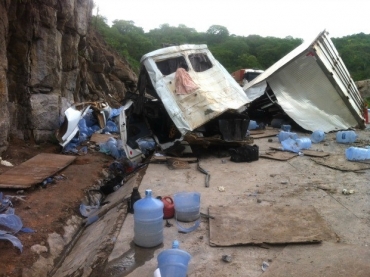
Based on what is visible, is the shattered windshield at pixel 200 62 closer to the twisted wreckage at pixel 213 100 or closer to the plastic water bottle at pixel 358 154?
the twisted wreckage at pixel 213 100

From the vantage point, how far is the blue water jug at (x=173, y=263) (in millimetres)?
2416

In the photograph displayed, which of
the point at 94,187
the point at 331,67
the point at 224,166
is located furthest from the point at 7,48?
the point at 331,67

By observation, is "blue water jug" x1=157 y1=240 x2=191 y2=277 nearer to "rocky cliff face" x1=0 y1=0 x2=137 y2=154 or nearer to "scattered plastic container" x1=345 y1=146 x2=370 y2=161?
"scattered plastic container" x1=345 y1=146 x2=370 y2=161

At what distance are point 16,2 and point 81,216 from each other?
613 cm

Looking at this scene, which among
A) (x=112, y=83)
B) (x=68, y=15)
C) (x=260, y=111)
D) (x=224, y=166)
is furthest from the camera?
(x=112, y=83)

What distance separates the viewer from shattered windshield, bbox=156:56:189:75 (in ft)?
23.0

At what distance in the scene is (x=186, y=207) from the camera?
144 inches

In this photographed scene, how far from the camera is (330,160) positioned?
20.9ft

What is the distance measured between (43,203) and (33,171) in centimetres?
153

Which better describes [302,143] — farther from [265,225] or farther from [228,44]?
[228,44]

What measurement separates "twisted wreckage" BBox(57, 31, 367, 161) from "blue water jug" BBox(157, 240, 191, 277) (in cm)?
→ 385

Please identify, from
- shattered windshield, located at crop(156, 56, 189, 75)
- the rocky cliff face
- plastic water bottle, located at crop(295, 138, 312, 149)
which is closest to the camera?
shattered windshield, located at crop(156, 56, 189, 75)

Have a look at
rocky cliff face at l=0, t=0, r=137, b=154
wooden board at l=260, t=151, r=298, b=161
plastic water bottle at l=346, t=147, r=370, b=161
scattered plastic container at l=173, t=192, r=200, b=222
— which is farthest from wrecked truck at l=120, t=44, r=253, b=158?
rocky cliff face at l=0, t=0, r=137, b=154

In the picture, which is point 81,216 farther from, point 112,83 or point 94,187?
point 112,83
